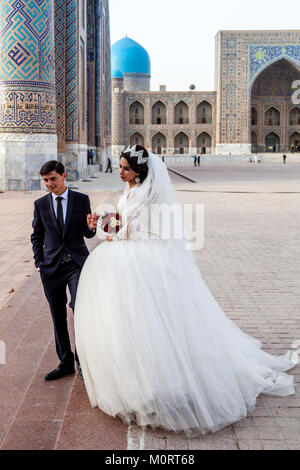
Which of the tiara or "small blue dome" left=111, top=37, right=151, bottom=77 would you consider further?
"small blue dome" left=111, top=37, right=151, bottom=77

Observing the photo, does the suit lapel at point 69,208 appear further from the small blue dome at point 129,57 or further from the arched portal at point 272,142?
the small blue dome at point 129,57

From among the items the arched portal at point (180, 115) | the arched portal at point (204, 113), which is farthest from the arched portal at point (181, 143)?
the arched portal at point (204, 113)

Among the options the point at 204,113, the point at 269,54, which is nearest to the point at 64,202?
the point at 269,54

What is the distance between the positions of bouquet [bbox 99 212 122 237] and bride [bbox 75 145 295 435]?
31mm

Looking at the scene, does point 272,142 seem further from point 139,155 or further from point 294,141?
point 139,155

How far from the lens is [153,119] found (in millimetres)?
45625

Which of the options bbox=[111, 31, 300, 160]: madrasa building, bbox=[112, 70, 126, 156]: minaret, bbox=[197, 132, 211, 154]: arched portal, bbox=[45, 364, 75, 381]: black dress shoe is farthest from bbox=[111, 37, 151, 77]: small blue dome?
bbox=[45, 364, 75, 381]: black dress shoe

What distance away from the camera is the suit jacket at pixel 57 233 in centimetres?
258

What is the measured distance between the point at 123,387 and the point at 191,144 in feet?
144

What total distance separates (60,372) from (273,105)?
4506cm

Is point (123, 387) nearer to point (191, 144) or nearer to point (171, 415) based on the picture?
point (171, 415)

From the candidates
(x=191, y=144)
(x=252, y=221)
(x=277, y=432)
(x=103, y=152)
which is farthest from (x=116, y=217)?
(x=191, y=144)

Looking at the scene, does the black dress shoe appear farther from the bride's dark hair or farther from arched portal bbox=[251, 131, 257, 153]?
arched portal bbox=[251, 131, 257, 153]

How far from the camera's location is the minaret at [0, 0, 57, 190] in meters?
11.6
